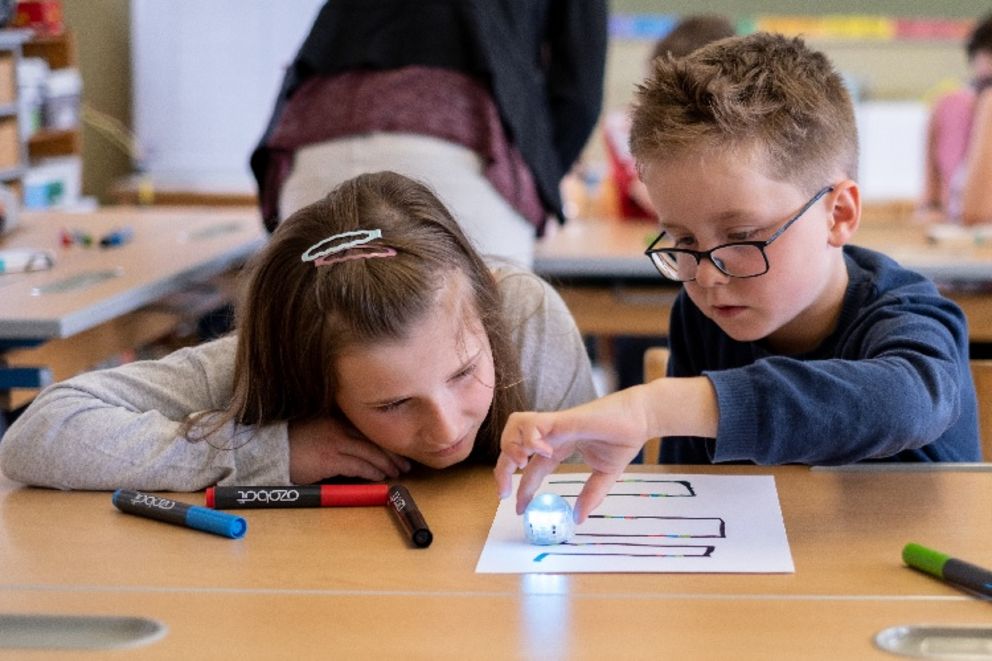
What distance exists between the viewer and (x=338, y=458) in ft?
4.67

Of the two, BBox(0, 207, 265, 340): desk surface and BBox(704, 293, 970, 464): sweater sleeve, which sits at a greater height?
BBox(704, 293, 970, 464): sweater sleeve

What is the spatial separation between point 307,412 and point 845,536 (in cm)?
61

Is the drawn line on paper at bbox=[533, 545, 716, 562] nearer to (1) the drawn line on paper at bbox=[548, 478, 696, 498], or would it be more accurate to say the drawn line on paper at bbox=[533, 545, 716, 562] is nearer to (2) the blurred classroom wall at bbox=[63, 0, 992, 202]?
(1) the drawn line on paper at bbox=[548, 478, 696, 498]

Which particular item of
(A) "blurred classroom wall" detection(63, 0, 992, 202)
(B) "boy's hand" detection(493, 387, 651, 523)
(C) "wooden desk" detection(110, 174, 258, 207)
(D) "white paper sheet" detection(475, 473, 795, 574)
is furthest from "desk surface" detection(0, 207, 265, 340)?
(A) "blurred classroom wall" detection(63, 0, 992, 202)

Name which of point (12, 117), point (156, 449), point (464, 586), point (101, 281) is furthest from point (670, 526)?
point (12, 117)

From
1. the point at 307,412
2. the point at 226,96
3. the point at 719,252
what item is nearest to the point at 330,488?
the point at 307,412

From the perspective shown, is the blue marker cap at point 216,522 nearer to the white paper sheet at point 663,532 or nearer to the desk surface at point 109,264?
the white paper sheet at point 663,532

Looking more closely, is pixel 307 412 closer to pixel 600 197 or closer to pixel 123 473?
pixel 123 473

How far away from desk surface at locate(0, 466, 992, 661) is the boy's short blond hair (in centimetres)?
36

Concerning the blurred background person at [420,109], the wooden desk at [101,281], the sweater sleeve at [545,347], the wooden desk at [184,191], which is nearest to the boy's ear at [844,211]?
the sweater sleeve at [545,347]

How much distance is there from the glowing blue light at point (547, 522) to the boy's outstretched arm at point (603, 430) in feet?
0.04

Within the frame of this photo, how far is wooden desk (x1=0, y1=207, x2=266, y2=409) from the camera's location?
7.04 feet

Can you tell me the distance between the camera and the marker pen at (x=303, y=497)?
1324mm

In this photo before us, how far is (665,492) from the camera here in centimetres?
133
